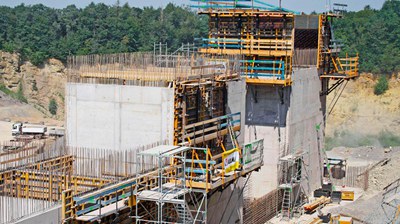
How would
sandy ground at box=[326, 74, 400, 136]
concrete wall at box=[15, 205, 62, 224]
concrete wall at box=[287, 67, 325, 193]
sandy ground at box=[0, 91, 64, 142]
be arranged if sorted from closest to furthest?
concrete wall at box=[15, 205, 62, 224], concrete wall at box=[287, 67, 325, 193], sandy ground at box=[0, 91, 64, 142], sandy ground at box=[326, 74, 400, 136]

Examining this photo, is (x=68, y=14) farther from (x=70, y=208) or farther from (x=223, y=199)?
(x=70, y=208)

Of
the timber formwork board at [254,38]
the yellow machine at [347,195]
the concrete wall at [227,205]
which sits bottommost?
the yellow machine at [347,195]

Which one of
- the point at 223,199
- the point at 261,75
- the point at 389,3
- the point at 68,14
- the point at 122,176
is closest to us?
the point at 122,176

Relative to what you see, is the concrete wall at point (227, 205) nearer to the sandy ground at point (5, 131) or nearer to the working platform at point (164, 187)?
the working platform at point (164, 187)

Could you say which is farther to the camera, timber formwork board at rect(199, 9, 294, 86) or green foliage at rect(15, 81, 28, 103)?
green foliage at rect(15, 81, 28, 103)

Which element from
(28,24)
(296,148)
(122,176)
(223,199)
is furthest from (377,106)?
(122,176)

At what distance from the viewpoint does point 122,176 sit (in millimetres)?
21766

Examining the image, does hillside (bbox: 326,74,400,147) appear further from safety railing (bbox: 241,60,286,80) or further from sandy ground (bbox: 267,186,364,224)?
safety railing (bbox: 241,60,286,80)

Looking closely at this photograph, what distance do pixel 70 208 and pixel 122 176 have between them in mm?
3918

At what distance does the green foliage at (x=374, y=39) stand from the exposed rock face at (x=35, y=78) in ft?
115

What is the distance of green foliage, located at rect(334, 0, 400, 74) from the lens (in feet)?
273

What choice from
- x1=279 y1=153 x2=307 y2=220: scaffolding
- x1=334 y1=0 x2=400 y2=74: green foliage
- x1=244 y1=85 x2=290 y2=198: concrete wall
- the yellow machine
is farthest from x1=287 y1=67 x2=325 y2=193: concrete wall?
x1=334 y1=0 x2=400 y2=74: green foliage

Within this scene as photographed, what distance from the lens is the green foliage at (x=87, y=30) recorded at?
78312 mm

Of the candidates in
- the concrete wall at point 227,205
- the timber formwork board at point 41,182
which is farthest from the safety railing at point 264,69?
the timber formwork board at point 41,182
